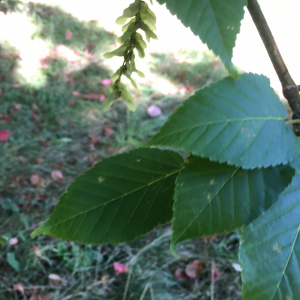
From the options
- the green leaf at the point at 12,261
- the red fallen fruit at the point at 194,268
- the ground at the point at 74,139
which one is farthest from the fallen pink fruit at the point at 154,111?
the green leaf at the point at 12,261

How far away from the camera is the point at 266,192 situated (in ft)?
1.01

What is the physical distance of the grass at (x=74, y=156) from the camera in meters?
1.11

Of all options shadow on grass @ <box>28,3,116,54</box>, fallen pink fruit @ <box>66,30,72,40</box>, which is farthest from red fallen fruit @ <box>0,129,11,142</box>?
fallen pink fruit @ <box>66,30,72,40</box>

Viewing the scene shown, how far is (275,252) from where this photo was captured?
0.32 metres

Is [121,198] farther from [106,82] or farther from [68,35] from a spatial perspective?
[68,35]

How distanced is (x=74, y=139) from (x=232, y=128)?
150 cm

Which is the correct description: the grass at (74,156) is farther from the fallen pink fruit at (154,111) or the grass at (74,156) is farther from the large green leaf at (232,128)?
the large green leaf at (232,128)

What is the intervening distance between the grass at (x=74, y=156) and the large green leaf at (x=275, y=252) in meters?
0.86

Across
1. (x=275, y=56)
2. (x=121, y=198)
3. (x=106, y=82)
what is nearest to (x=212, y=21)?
(x=275, y=56)

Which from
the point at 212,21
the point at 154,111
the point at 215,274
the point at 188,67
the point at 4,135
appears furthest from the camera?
the point at 188,67

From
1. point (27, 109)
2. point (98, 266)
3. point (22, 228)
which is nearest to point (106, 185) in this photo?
point (98, 266)

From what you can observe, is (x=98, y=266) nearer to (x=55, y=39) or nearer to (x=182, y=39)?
(x=55, y=39)

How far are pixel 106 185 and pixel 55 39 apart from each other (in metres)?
2.02

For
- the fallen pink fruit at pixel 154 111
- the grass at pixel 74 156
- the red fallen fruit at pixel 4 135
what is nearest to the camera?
the grass at pixel 74 156
